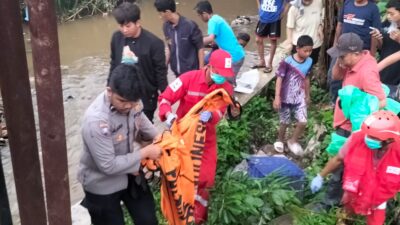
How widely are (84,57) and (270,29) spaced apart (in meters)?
4.78

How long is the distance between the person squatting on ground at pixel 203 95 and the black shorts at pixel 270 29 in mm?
3277

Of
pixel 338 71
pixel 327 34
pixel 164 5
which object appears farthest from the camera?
pixel 327 34

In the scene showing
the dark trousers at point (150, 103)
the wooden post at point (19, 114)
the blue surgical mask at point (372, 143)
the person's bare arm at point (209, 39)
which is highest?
the wooden post at point (19, 114)

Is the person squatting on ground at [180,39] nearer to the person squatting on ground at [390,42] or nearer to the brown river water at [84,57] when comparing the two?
the brown river water at [84,57]

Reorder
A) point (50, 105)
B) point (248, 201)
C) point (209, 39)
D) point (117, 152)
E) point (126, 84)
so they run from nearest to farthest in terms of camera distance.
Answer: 1. point (50, 105)
2. point (126, 84)
3. point (117, 152)
4. point (248, 201)
5. point (209, 39)

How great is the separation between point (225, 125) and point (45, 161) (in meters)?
3.84

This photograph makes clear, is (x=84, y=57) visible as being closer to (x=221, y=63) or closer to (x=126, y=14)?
(x=126, y=14)

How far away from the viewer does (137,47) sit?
4379mm

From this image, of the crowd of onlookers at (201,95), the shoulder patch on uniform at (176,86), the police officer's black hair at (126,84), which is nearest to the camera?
the police officer's black hair at (126,84)

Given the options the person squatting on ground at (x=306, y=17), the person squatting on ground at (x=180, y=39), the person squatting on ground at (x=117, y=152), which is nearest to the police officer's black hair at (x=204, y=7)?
the person squatting on ground at (x=180, y=39)

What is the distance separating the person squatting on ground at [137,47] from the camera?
4.20 meters

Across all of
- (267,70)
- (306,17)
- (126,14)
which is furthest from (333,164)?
(267,70)

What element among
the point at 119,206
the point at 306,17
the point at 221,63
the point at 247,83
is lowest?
the point at 247,83

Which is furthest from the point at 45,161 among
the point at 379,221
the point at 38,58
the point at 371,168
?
the point at 379,221
